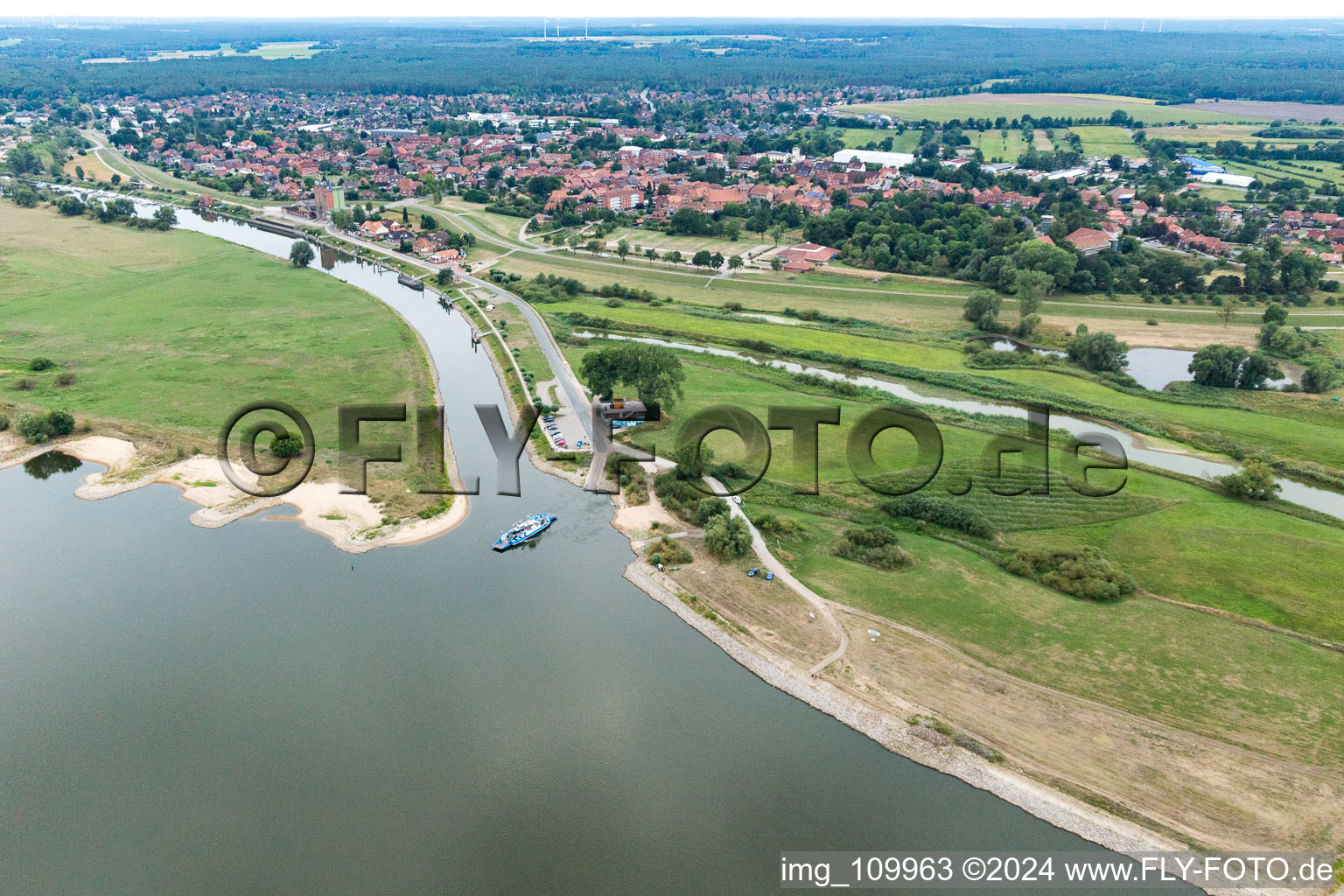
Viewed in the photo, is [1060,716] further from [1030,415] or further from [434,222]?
[434,222]

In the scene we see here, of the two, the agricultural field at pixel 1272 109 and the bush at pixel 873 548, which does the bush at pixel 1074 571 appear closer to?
the bush at pixel 873 548

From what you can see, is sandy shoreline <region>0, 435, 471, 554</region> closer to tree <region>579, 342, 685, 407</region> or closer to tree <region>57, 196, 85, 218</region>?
tree <region>579, 342, 685, 407</region>

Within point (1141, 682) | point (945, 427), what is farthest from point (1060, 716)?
point (945, 427)

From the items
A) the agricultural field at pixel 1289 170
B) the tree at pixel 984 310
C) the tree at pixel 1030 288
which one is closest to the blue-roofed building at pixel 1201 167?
the agricultural field at pixel 1289 170

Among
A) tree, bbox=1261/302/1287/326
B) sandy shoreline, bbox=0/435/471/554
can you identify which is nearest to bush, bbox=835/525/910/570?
sandy shoreline, bbox=0/435/471/554

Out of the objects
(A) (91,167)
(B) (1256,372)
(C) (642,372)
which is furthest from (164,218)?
(B) (1256,372)
